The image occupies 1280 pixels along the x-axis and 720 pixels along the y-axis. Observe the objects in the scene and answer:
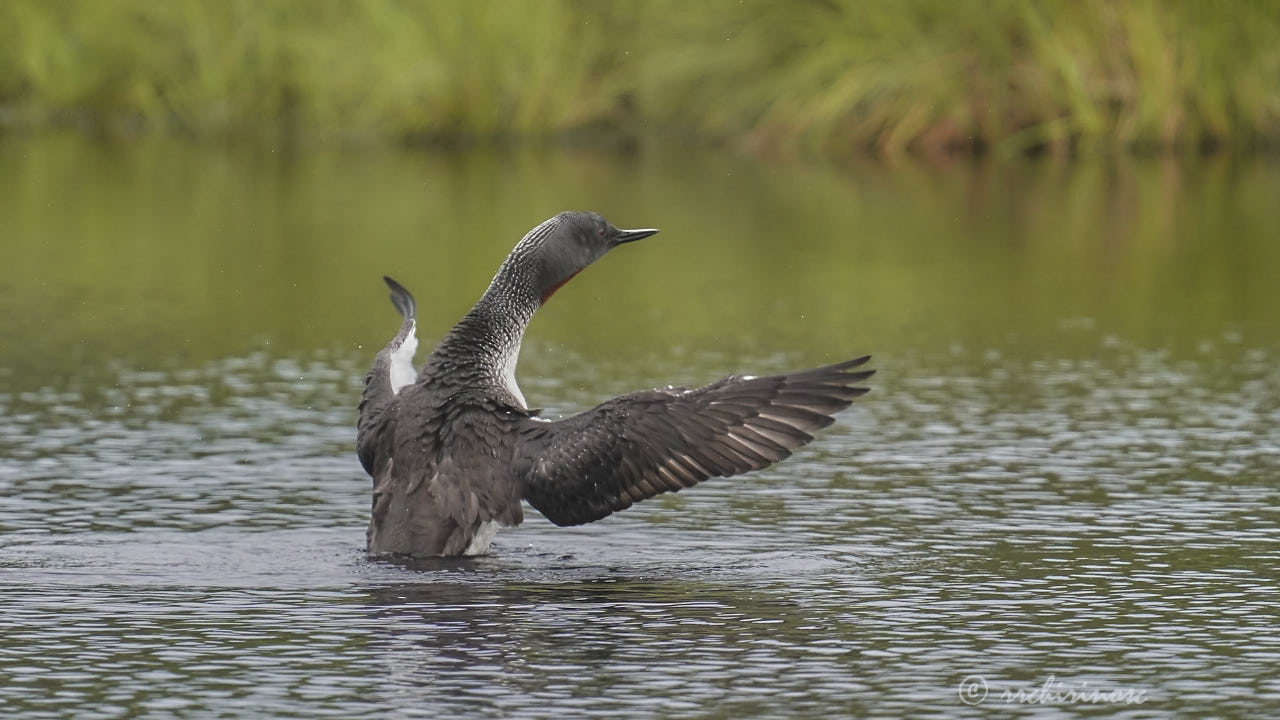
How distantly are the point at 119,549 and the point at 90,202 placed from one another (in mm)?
18824

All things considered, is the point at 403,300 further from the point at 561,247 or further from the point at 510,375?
the point at 510,375

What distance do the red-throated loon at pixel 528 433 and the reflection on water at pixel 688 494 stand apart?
261 mm

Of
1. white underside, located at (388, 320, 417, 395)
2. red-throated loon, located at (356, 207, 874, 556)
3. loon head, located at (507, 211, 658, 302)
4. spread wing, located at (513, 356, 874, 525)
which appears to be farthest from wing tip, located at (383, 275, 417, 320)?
spread wing, located at (513, 356, 874, 525)

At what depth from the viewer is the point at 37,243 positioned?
74.4 feet

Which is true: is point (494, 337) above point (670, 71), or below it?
below

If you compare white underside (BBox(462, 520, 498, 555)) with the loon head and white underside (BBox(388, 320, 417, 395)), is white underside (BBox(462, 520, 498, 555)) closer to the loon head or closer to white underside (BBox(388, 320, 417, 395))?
white underside (BBox(388, 320, 417, 395))

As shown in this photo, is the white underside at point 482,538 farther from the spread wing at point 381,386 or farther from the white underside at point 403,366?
the white underside at point 403,366

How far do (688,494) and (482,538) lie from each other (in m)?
1.90

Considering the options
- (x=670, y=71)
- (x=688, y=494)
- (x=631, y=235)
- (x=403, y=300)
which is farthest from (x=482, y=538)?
(x=670, y=71)

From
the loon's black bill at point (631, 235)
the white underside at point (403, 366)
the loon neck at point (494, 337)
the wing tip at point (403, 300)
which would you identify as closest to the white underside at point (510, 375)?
the loon neck at point (494, 337)

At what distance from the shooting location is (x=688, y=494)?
1066cm

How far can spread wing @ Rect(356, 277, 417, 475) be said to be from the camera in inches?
364

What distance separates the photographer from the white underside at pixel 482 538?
8.89 m

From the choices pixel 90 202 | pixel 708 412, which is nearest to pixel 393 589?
pixel 708 412
